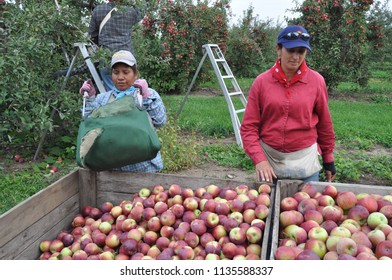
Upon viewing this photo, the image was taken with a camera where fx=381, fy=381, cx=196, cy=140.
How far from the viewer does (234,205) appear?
2.04 meters

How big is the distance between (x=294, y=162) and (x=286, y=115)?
1.12ft

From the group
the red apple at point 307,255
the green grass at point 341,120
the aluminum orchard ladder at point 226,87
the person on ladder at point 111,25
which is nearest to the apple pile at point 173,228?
the red apple at point 307,255

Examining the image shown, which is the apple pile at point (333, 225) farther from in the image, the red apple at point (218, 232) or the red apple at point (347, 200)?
the red apple at point (218, 232)

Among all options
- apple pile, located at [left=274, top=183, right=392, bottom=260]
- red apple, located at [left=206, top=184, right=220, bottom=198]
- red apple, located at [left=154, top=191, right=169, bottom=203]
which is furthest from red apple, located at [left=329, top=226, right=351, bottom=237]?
red apple, located at [left=154, top=191, right=169, bottom=203]

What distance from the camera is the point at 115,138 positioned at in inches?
79.6

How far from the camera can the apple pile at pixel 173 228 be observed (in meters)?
1.82

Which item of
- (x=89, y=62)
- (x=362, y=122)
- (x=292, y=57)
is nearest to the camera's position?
(x=292, y=57)

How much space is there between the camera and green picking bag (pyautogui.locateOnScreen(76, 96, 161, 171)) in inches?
79.4

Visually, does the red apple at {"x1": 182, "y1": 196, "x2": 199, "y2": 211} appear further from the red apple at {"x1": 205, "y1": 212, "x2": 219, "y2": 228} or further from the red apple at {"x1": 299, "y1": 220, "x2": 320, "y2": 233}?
the red apple at {"x1": 299, "y1": 220, "x2": 320, "y2": 233}

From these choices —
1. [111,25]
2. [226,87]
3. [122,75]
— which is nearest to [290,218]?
[122,75]

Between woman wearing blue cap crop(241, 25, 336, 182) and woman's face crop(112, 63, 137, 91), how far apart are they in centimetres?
85

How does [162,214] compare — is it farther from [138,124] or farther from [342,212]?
[342,212]

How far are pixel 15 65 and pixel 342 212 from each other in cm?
351

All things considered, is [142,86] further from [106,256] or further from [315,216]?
[315,216]
